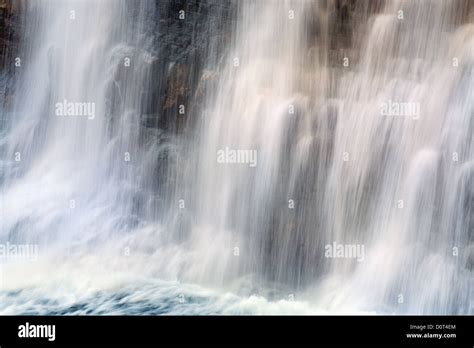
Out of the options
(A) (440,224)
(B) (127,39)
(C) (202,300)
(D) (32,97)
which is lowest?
(C) (202,300)

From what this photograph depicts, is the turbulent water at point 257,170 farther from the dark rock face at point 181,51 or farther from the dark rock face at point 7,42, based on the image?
the dark rock face at point 7,42

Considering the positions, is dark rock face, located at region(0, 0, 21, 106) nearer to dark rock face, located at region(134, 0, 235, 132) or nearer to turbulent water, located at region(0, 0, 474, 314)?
turbulent water, located at region(0, 0, 474, 314)

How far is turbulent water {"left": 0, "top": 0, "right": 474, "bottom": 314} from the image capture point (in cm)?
992

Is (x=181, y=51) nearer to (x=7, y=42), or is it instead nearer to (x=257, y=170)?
(x=257, y=170)

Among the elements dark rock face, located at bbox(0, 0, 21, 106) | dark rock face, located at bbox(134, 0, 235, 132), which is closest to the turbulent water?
dark rock face, located at bbox(134, 0, 235, 132)

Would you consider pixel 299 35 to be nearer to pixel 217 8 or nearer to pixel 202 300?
pixel 217 8

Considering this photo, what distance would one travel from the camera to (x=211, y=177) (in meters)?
10.3

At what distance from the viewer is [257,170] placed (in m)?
10.2

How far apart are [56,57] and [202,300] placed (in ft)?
14.3

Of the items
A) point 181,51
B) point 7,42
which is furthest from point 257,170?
point 7,42

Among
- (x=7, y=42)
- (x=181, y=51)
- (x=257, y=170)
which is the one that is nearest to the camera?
(x=257, y=170)

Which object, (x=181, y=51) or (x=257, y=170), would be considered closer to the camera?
(x=257, y=170)

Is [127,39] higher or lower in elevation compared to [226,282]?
higher

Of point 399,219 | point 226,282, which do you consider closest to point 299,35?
point 399,219
